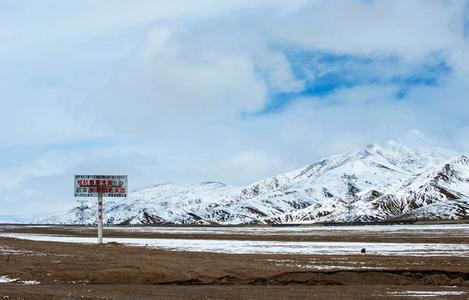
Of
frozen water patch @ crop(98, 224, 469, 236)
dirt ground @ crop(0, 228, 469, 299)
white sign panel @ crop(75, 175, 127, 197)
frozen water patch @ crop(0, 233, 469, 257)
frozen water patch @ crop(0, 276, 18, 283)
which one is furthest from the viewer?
frozen water patch @ crop(98, 224, 469, 236)

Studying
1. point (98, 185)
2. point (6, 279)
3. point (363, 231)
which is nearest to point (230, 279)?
point (6, 279)

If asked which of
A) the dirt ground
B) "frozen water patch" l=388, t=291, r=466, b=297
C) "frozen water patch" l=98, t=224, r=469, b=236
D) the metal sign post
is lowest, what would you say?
"frozen water patch" l=388, t=291, r=466, b=297

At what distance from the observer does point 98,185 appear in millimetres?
75812

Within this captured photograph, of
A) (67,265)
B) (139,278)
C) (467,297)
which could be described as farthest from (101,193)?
(467,297)

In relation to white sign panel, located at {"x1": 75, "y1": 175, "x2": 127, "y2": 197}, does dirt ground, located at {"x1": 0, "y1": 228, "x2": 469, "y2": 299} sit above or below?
below

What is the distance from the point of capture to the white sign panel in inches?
2992

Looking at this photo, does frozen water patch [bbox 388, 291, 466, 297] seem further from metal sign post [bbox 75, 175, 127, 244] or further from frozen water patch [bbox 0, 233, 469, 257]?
metal sign post [bbox 75, 175, 127, 244]

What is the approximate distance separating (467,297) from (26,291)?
55.6 ft

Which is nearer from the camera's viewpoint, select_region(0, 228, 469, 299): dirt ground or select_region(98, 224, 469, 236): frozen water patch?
select_region(0, 228, 469, 299): dirt ground

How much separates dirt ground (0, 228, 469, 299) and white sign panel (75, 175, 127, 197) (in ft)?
136

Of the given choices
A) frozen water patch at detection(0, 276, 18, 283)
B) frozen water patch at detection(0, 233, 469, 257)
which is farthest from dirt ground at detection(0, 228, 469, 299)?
frozen water patch at detection(0, 233, 469, 257)

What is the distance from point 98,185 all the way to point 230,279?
5001cm

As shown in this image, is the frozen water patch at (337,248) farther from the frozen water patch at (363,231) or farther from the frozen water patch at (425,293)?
the frozen water patch at (363,231)

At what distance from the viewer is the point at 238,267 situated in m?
31.1
